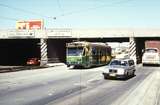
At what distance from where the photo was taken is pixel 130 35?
57.3 meters

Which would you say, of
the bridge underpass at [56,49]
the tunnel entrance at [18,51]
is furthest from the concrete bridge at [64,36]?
the tunnel entrance at [18,51]

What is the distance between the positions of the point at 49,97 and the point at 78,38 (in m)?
45.0

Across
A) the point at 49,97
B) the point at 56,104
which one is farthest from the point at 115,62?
the point at 56,104

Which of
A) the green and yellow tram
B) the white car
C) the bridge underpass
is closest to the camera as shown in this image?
the white car

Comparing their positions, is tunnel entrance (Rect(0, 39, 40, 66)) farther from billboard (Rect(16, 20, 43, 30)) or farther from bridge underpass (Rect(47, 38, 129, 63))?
billboard (Rect(16, 20, 43, 30))

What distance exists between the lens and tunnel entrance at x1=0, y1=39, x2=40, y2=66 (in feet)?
234

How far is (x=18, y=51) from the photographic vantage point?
7475 centimetres

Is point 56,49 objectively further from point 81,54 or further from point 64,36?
point 81,54

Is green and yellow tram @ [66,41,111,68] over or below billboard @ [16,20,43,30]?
below

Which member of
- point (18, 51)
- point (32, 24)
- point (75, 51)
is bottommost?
point (18, 51)

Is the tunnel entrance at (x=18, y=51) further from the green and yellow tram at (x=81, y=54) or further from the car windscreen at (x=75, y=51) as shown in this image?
the car windscreen at (x=75, y=51)

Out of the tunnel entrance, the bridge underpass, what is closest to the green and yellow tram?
the bridge underpass

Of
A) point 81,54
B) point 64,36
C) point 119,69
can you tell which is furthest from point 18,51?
point 119,69

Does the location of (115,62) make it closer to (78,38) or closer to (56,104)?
(56,104)
